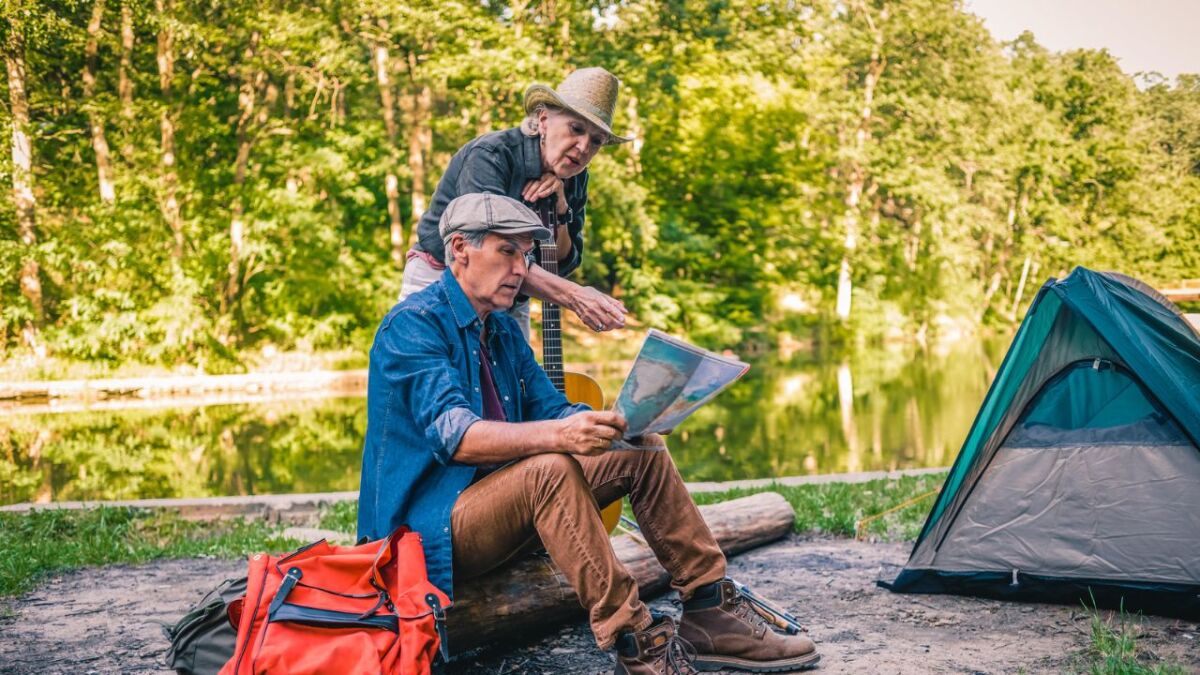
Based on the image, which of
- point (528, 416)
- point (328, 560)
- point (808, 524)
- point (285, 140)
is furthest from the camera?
point (285, 140)

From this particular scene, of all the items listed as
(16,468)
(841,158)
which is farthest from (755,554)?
(841,158)

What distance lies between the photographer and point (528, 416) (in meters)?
3.42

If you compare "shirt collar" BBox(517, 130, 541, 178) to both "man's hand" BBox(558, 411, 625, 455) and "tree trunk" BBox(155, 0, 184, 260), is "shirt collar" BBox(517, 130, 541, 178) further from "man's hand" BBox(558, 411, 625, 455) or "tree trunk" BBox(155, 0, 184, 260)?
"tree trunk" BBox(155, 0, 184, 260)

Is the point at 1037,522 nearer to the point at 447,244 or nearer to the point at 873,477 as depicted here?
the point at 447,244

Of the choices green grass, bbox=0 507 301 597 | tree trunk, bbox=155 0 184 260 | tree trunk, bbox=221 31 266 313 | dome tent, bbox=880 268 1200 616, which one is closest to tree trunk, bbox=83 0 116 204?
tree trunk, bbox=155 0 184 260

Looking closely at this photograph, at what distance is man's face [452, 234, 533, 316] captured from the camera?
3.03 metres

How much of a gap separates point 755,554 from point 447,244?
8.71 ft

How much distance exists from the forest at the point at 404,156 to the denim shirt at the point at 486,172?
14.3 meters

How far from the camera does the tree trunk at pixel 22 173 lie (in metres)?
17.2

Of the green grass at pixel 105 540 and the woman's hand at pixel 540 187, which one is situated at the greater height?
the woman's hand at pixel 540 187

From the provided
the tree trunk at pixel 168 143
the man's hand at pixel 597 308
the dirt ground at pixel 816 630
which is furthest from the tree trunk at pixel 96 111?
the man's hand at pixel 597 308

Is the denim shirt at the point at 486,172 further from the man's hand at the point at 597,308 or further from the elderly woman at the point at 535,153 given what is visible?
the man's hand at the point at 597,308

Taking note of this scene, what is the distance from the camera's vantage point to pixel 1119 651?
321 cm

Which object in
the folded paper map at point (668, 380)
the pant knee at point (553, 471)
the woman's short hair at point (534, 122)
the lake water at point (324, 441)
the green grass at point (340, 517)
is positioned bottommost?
the lake water at point (324, 441)
